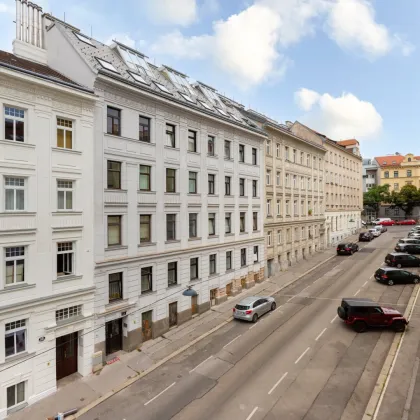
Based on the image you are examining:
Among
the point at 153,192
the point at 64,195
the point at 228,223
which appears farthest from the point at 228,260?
the point at 64,195

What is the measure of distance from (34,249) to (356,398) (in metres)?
17.5

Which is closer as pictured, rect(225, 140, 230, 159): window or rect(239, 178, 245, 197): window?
rect(225, 140, 230, 159): window

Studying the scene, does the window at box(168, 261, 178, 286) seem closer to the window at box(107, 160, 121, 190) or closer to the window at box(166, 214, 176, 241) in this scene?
the window at box(166, 214, 176, 241)

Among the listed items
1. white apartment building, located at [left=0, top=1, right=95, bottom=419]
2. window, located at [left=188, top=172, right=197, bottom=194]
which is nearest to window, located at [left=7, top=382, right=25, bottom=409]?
white apartment building, located at [left=0, top=1, right=95, bottom=419]

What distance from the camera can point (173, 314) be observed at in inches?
947

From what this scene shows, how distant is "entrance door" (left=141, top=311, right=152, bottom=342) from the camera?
71.1 ft

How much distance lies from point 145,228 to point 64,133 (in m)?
8.22

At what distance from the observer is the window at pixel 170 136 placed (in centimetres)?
2391

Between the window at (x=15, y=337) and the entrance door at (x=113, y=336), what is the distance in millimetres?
5111

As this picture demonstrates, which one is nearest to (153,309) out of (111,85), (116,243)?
(116,243)

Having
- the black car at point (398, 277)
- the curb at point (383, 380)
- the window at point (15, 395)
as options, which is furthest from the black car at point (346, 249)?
the window at point (15, 395)

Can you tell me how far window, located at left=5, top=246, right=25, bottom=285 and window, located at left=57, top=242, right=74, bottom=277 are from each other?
1.84 meters

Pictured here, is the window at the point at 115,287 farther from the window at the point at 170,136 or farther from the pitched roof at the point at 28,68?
the pitched roof at the point at 28,68

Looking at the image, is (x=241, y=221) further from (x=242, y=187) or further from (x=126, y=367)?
(x=126, y=367)
